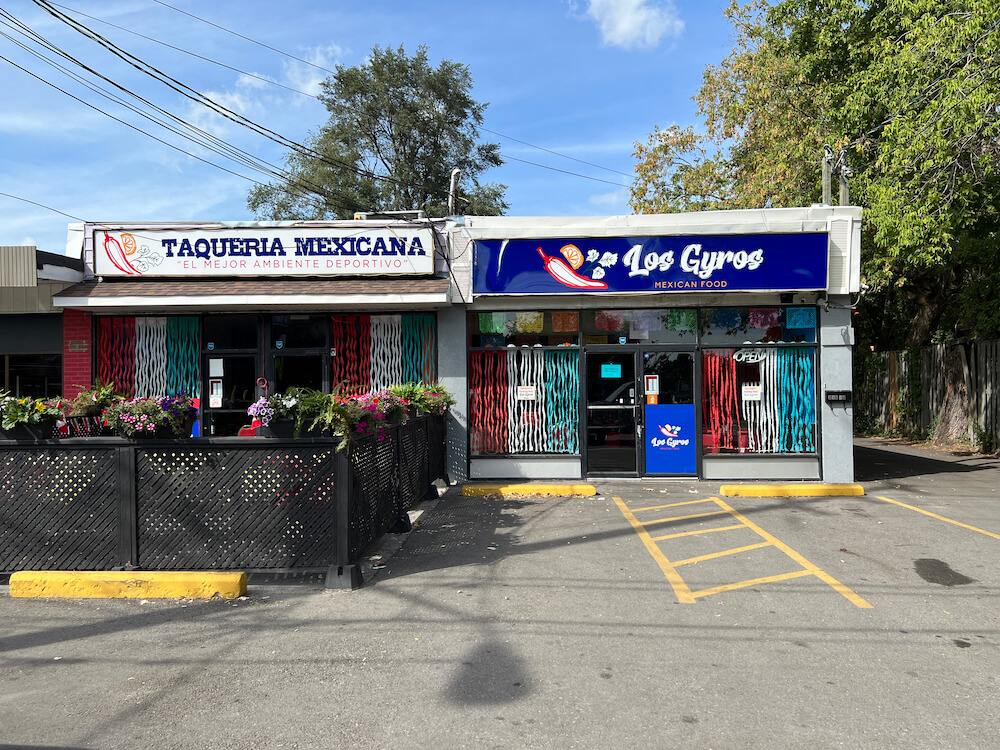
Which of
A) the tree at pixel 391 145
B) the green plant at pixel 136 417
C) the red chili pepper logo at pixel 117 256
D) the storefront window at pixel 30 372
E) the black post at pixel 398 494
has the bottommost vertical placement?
the black post at pixel 398 494

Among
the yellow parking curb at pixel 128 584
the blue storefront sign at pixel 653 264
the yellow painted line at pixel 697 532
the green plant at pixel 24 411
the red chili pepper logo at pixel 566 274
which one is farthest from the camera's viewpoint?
the red chili pepper logo at pixel 566 274

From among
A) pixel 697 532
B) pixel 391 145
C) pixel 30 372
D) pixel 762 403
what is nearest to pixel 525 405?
pixel 762 403

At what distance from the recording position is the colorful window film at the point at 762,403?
39.3 ft

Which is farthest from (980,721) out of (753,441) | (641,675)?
(753,441)

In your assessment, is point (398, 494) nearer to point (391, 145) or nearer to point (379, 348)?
point (379, 348)

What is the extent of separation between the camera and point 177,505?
20.7ft

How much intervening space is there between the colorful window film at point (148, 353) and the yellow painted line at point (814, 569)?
956 cm

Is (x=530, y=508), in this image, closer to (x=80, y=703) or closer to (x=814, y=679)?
(x=814, y=679)

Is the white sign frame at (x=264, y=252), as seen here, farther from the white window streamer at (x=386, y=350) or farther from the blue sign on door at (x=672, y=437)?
the blue sign on door at (x=672, y=437)

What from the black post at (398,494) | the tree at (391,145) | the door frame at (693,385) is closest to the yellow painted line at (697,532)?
the black post at (398,494)

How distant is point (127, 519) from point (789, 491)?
9.33 metres

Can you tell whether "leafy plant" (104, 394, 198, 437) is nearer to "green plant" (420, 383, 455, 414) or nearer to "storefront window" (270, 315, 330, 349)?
"green plant" (420, 383, 455, 414)

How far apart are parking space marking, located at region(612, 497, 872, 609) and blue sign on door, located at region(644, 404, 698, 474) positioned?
5.23 ft

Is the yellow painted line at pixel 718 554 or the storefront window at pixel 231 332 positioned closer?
the yellow painted line at pixel 718 554
